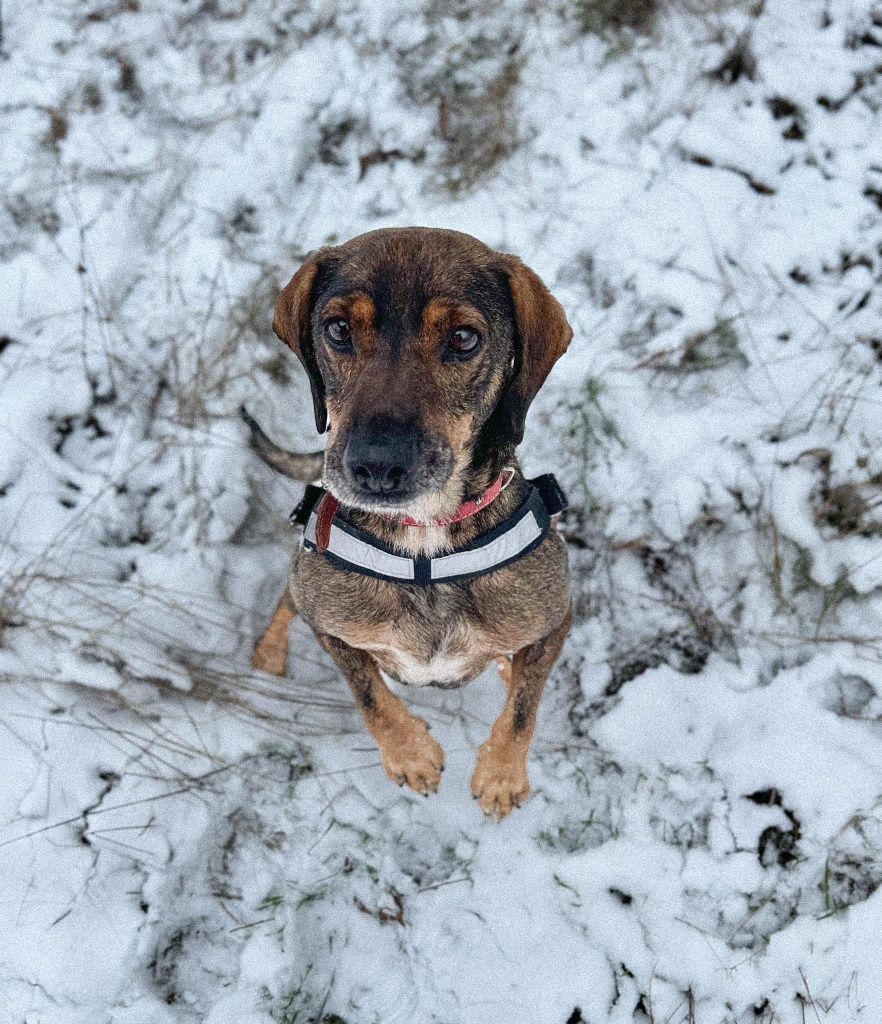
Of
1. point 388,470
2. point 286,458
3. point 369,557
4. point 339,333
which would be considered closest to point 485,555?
point 369,557

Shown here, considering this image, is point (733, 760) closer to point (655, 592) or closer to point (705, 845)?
point (705, 845)

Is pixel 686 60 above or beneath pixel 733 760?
above

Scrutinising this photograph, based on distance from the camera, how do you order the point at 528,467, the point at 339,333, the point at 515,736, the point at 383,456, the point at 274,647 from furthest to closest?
the point at 528,467, the point at 274,647, the point at 515,736, the point at 339,333, the point at 383,456

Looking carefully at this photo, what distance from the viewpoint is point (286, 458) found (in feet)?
11.6

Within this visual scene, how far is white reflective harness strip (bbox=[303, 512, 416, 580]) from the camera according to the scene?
8.38 ft

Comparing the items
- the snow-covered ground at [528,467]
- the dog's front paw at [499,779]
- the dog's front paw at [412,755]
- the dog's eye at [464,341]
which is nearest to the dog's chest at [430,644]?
the dog's front paw at [412,755]

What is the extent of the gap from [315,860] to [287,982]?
0.41m

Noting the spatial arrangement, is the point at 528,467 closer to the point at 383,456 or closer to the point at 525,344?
the point at 525,344

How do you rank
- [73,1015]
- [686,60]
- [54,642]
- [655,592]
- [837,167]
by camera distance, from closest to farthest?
[73,1015]
[54,642]
[655,592]
[837,167]
[686,60]

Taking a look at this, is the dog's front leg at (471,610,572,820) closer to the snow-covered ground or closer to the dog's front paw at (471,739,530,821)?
the dog's front paw at (471,739,530,821)

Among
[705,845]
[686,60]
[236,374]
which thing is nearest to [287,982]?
[705,845]

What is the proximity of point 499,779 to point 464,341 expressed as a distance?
1677 millimetres

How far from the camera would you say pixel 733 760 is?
3.15 metres

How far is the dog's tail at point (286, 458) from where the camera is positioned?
350cm
